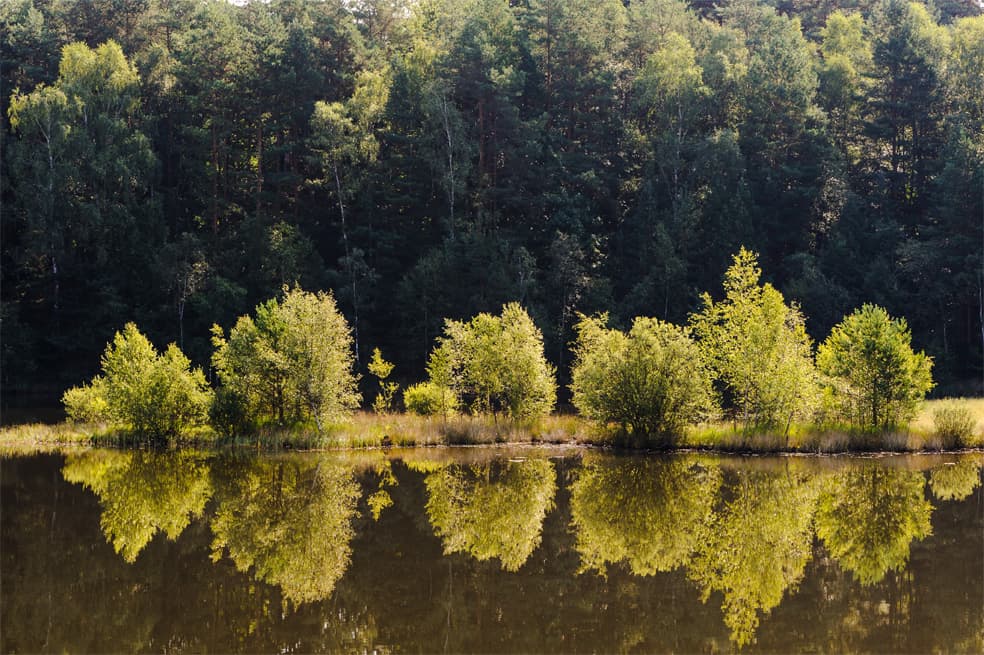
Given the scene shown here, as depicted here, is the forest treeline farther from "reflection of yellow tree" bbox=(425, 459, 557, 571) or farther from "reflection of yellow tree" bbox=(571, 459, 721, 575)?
"reflection of yellow tree" bbox=(571, 459, 721, 575)

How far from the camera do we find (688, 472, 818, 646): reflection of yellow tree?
631 inches

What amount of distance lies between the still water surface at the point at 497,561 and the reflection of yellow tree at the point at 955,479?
0.11 meters

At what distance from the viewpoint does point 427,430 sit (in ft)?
130

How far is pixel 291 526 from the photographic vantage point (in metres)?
21.9

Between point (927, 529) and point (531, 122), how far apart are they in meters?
52.2

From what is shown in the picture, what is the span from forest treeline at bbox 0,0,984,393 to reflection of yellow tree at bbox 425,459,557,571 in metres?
30.5

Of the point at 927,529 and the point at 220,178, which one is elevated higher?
the point at 220,178

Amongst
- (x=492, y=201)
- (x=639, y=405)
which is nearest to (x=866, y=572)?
(x=639, y=405)

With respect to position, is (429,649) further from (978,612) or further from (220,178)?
(220,178)

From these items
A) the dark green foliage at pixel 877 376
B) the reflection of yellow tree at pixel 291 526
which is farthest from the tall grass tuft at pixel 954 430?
the reflection of yellow tree at pixel 291 526

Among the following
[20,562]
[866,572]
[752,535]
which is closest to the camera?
[866,572]

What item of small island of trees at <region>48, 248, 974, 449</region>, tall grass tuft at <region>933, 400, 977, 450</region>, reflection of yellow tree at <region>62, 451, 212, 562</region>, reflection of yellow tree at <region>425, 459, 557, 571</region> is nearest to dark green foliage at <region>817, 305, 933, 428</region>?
small island of trees at <region>48, 248, 974, 449</region>

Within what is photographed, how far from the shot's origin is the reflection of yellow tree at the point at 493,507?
20.0 meters

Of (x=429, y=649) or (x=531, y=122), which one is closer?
(x=429, y=649)
